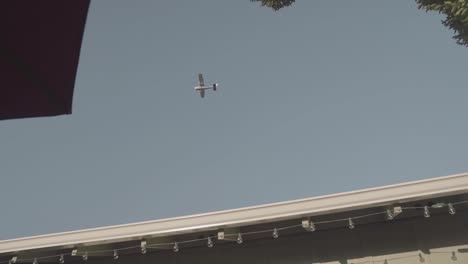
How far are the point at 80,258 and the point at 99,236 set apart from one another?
152 cm

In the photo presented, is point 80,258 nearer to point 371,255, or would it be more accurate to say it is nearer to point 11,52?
point 371,255

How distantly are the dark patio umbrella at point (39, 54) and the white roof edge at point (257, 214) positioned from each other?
7.49 m

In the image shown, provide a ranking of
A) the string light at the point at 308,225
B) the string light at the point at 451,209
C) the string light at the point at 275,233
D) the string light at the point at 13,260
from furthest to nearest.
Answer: the string light at the point at 13,260
the string light at the point at 275,233
the string light at the point at 308,225
the string light at the point at 451,209

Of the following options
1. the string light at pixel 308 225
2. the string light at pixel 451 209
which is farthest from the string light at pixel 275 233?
the string light at pixel 451 209

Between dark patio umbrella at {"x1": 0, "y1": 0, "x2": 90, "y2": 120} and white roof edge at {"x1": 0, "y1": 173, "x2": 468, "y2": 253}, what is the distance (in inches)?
295

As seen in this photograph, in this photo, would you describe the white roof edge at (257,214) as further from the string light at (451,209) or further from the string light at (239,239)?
the string light at (239,239)

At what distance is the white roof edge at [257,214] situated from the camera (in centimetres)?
838

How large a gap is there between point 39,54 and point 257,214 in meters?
7.82

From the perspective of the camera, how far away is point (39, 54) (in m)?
1.87

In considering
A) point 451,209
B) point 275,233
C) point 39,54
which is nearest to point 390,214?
point 451,209

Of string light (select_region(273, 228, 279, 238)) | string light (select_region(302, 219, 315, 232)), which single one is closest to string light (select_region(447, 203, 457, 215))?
string light (select_region(302, 219, 315, 232))

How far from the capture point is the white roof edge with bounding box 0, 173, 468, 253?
838 centimetres

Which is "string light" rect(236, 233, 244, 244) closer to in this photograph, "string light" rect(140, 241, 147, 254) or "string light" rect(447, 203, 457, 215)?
"string light" rect(140, 241, 147, 254)

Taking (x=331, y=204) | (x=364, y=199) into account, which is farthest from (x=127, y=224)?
(x=364, y=199)
